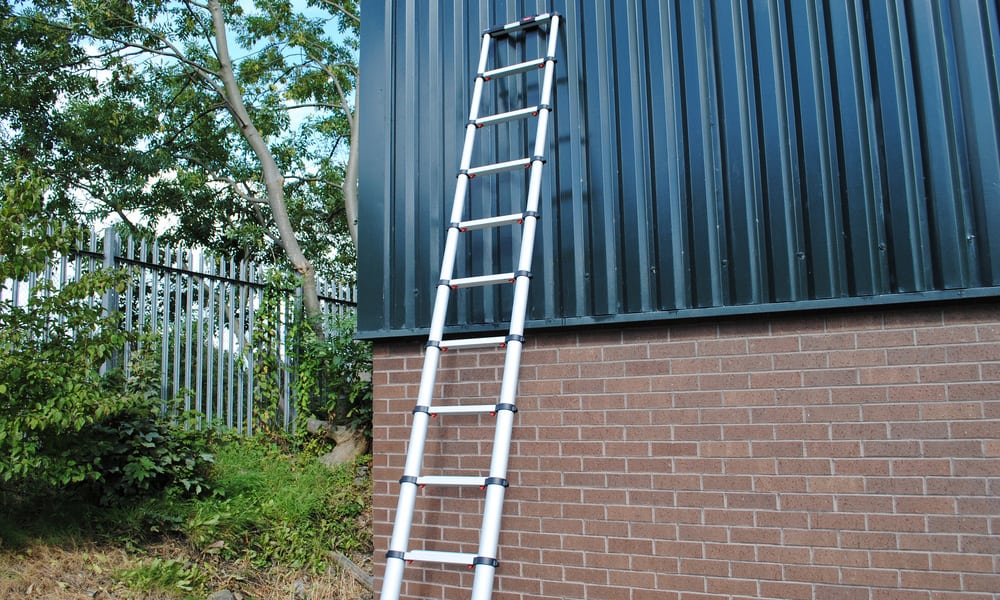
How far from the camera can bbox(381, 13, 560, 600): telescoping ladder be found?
3230 millimetres

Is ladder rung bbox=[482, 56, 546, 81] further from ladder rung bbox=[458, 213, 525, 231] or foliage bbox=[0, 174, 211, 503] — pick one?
foliage bbox=[0, 174, 211, 503]

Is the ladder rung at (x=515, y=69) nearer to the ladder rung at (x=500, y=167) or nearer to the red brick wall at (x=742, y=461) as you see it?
the ladder rung at (x=500, y=167)

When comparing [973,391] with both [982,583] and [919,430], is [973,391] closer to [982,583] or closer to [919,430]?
[919,430]

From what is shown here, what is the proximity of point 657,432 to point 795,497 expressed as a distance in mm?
689

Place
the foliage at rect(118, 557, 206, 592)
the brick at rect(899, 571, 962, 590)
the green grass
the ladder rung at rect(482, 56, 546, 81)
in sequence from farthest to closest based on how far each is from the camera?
the green grass → the foliage at rect(118, 557, 206, 592) → the ladder rung at rect(482, 56, 546, 81) → the brick at rect(899, 571, 962, 590)

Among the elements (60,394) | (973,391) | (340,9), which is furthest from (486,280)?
(340,9)

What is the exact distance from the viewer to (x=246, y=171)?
14258mm

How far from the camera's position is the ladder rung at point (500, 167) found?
4.07 meters

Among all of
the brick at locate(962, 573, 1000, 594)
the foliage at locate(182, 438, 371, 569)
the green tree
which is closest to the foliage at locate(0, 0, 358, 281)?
the green tree

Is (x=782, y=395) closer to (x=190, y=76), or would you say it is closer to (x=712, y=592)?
(x=712, y=592)

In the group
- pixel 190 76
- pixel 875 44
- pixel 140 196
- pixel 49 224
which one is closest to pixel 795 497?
pixel 875 44

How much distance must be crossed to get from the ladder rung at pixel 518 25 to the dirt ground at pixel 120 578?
393cm

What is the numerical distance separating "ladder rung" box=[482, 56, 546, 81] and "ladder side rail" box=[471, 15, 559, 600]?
66 millimetres

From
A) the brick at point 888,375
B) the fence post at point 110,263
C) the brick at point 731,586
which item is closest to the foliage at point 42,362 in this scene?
the fence post at point 110,263
